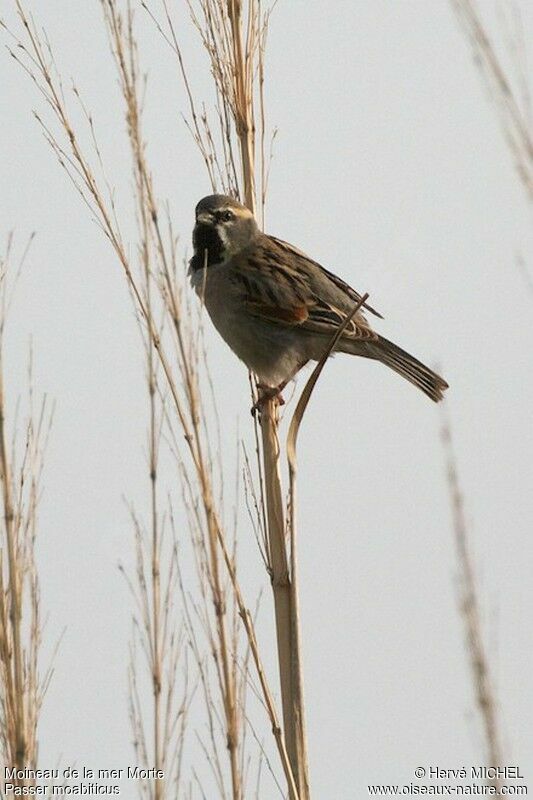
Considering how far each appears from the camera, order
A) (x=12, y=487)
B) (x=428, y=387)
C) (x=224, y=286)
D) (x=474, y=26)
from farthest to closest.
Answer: (x=224, y=286)
(x=428, y=387)
(x=12, y=487)
(x=474, y=26)

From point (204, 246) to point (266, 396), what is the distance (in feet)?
4.17

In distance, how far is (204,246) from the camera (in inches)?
203

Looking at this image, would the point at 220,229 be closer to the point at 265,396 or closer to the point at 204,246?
the point at 204,246

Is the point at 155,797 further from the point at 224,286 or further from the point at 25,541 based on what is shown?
the point at 224,286

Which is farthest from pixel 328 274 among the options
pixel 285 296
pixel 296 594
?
pixel 296 594

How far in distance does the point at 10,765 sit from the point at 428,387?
7.30ft

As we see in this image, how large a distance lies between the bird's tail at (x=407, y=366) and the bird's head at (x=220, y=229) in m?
0.63

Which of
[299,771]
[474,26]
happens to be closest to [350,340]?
[299,771]

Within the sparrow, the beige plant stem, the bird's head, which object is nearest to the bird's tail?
the sparrow

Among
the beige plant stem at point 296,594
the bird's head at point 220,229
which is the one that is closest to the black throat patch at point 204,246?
the bird's head at point 220,229

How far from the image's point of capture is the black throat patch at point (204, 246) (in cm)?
505

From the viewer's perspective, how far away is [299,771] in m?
2.85

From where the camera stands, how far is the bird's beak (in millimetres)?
4902

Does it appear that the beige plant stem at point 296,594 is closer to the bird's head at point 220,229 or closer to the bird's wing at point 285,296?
the bird's head at point 220,229
